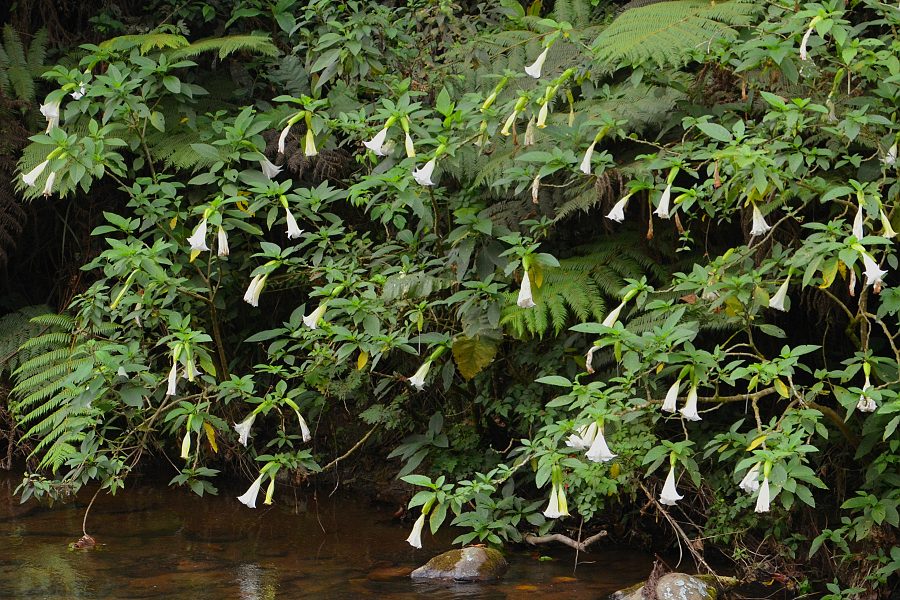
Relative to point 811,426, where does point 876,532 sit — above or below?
below

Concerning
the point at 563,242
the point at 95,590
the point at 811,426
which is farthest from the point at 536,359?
the point at 95,590

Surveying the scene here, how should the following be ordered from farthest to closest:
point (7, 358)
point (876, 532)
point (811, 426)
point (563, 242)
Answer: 1. point (7, 358)
2. point (563, 242)
3. point (876, 532)
4. point (811, 426)

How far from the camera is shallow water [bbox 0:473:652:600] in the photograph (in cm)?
418

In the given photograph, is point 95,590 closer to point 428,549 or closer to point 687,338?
point 428,549

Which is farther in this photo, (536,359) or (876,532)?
(536,359)

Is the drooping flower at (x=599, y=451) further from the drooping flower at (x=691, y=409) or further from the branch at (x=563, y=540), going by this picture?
the branch at (x=563, y=540)

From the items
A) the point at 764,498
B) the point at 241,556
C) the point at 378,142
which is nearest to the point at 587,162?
the point at 378,142

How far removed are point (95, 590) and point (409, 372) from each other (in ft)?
6.35

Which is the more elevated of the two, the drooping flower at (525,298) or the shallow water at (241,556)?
the drooping flower at (525,298)

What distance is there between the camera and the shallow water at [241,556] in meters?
4.18

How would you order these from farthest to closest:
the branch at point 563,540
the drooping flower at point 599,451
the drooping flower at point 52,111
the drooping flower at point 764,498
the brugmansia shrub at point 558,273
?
the drooping flower at point 52,111 < the branch at point 563,540 < the brugmansia shrub at point 558,273 < the drooping flower at point 599,451 < the drooping flower at point 764,498

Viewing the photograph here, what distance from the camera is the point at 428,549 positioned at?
15.5 ft

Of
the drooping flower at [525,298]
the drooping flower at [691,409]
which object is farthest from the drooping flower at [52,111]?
the drooping flower at [691,409]

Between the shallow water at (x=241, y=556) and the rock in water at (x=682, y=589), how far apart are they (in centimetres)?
30
